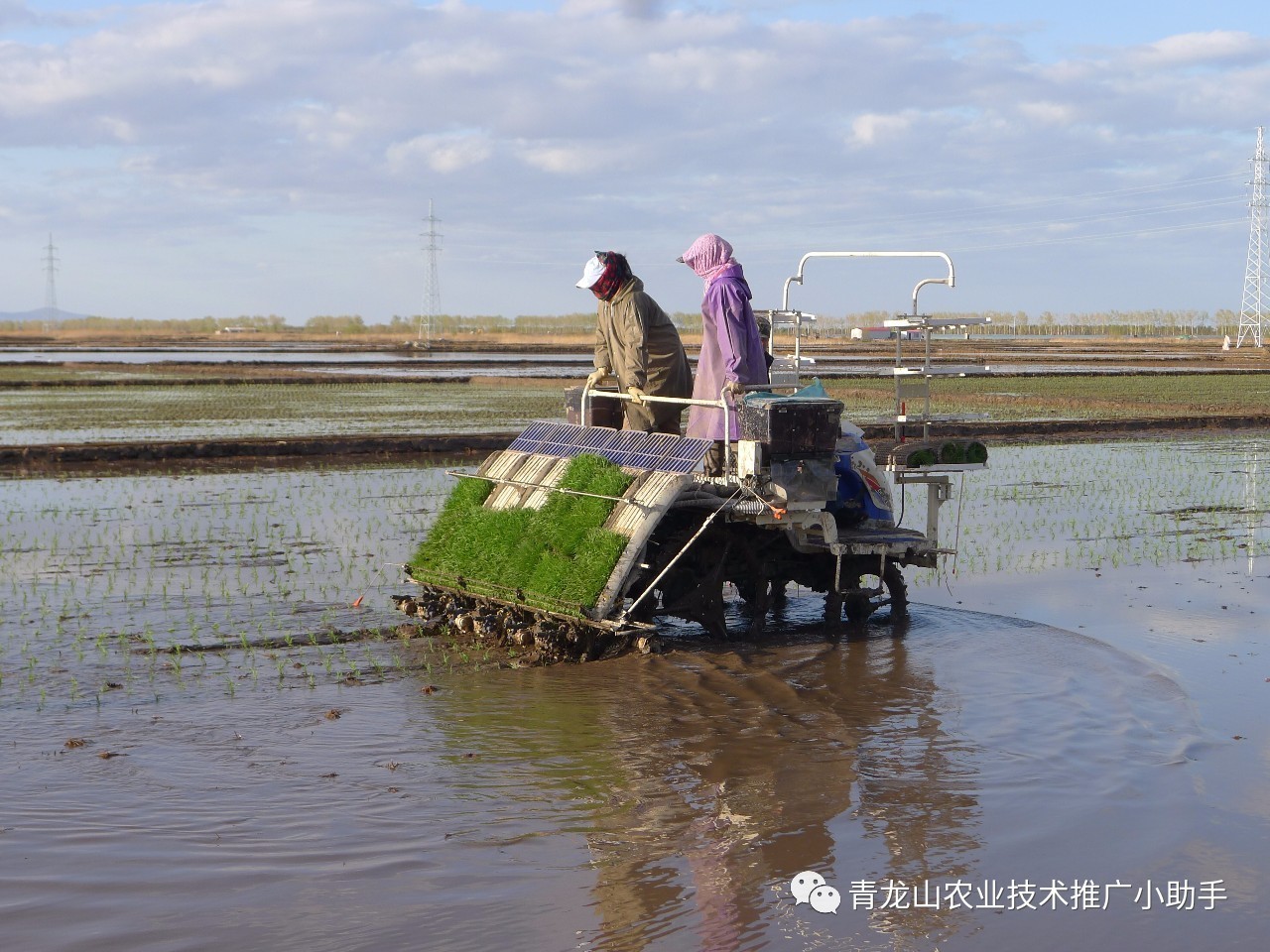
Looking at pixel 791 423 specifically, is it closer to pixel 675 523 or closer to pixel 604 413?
pixel 675 523

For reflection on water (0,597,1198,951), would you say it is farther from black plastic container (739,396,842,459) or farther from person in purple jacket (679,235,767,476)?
person in purple jacket (679,235,767,476)

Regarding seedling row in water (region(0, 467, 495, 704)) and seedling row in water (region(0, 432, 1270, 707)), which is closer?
seedling row in water (region(0, 467, 495, 704))

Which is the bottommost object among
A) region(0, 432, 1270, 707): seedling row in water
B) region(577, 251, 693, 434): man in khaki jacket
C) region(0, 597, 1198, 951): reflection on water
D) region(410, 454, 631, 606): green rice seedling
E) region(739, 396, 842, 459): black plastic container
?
region(0, 597, 1198, 951): reflection on water

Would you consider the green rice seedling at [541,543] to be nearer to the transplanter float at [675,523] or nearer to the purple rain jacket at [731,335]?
the transplanter float at [675,523]

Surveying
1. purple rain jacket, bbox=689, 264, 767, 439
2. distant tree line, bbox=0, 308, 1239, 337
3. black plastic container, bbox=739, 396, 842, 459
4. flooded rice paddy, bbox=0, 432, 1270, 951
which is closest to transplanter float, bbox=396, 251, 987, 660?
black plastic container, bbox=739, 396, 842, 459

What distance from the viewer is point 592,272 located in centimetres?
821

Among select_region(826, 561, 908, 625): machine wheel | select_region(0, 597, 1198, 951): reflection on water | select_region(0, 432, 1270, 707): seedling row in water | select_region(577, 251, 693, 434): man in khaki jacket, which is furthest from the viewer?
select_region(826, 561, 908, 625): machine wheel

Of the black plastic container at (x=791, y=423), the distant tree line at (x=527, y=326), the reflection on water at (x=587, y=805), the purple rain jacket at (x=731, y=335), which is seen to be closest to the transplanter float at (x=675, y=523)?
the black plastic container at (x=791, y=423)

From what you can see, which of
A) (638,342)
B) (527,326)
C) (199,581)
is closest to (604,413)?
(638,342)

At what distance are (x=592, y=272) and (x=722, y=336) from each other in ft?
3.03

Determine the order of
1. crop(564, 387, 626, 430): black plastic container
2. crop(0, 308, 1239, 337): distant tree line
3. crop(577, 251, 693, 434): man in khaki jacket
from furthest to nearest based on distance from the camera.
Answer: crop(0, 308, 1239, 337): distant tree line < crop(564, 387, 626, 430): black plastic container < crop(577, 251, 693, 434): man in khaki jacket

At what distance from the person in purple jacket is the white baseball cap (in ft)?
1.67

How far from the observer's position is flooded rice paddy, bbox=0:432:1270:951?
454cm

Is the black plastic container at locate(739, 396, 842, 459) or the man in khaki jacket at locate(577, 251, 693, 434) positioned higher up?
the man in khaki jacket at locate(577, 251, 693, 434)
